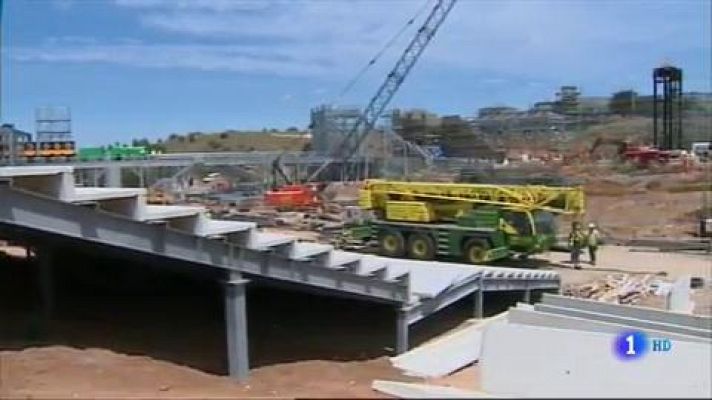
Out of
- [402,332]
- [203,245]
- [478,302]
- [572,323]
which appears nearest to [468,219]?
[478,302]

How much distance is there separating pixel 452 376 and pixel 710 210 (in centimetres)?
2689

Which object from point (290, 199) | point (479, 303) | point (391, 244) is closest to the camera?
point (479, 303)

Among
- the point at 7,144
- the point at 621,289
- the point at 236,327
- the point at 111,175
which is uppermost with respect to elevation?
the point at 7,144

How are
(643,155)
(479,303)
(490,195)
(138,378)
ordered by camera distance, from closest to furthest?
(138,378) < (479,303) < (490,195) < (643,155)

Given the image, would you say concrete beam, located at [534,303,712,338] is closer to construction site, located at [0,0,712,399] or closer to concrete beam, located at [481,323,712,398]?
construction site, located at [0,0,712,399]

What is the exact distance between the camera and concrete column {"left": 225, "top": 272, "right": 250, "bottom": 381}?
974 cm

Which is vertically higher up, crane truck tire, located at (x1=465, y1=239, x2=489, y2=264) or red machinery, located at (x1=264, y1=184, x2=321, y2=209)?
red machinery, located at (x1=264, y1=184, x2=321, y2=209)

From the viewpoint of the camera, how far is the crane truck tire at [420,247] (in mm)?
21281

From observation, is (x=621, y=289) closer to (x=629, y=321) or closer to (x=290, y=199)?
(x=629, y=321)

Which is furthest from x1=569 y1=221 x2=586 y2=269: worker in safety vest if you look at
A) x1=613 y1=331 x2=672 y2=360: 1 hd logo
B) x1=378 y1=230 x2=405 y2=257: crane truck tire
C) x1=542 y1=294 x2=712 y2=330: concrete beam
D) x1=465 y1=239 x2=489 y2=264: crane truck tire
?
x1=613 y1=331 x2=672 y2=360: 1 hd logo

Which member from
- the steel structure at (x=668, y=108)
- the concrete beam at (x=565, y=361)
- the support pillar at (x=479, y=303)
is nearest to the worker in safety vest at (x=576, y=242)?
the support pillar at (x=479, y=303)

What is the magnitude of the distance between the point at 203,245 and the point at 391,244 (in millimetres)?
13212

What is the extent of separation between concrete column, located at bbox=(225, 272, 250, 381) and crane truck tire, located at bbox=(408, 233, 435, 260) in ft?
39.0

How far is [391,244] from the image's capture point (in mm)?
22219
